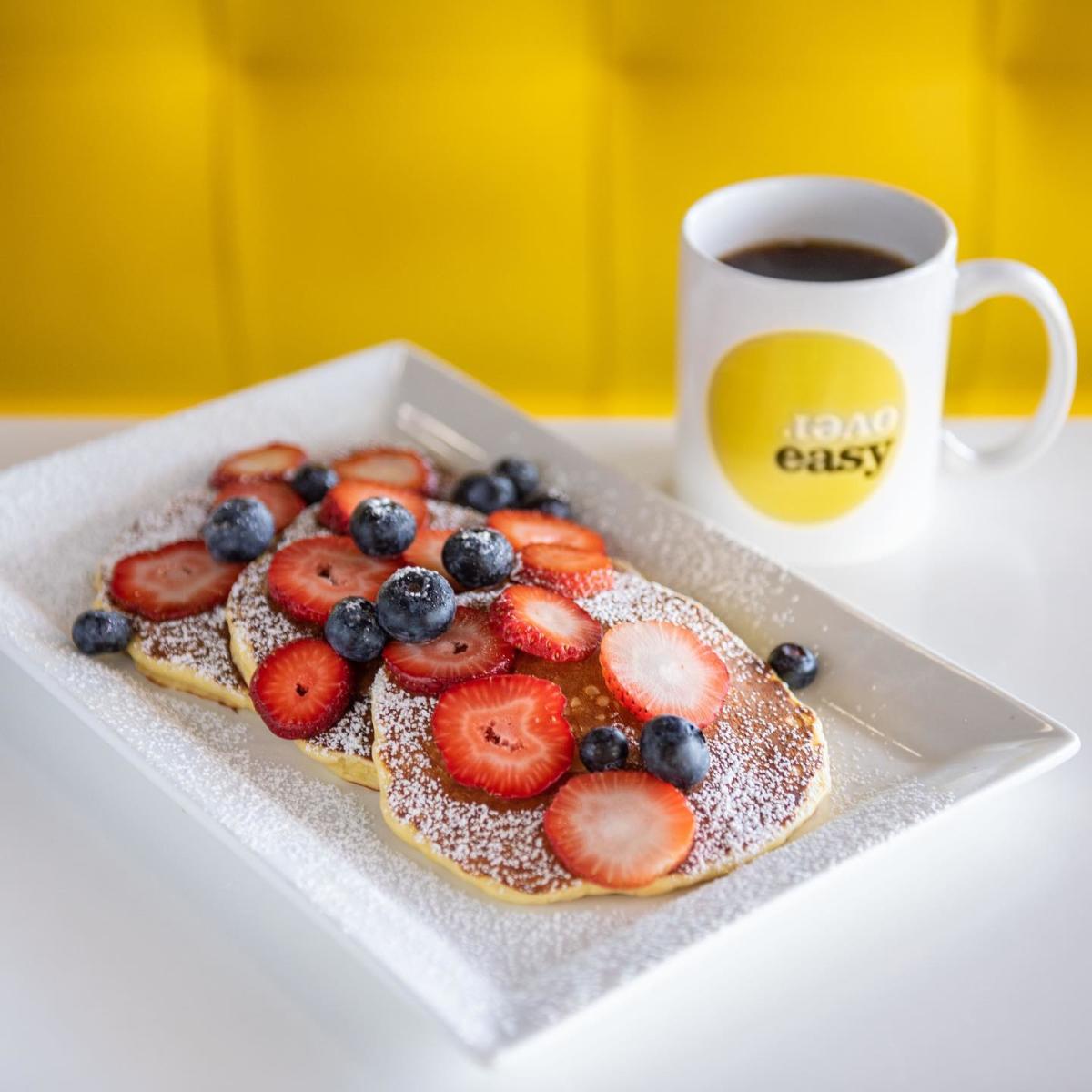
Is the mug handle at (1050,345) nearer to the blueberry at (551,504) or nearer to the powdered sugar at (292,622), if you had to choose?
the blueberry at (551,504)

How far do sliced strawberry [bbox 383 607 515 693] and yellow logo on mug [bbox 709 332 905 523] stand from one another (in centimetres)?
33

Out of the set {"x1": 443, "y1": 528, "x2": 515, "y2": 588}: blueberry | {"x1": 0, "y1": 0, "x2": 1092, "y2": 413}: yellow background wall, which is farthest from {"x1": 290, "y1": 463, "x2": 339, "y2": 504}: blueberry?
{"x1": 0, "y1": 0, "x2": 1092, "y2": 413}: yellow background wall

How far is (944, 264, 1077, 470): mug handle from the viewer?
133 cm

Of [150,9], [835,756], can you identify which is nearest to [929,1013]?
[835,756]

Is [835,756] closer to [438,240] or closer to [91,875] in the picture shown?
[91,875]

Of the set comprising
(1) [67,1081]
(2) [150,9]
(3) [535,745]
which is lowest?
(1) [67,1081]

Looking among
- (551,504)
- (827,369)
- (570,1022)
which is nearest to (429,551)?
(551,504)

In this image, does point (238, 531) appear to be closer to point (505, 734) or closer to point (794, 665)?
point (505, 734)

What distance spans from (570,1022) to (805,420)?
2.07 ft

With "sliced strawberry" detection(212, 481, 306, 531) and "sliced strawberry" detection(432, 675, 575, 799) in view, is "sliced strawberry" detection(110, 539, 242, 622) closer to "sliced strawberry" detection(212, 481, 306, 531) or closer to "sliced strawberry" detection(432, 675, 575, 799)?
"sliced strawberry" detection(212, 481, 306, 531)

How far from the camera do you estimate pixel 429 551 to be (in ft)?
4.12

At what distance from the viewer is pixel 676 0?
6.02 feet

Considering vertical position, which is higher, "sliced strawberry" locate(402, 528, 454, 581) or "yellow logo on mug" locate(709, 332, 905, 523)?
"yellow logo on mug" locate(709, 332, 905, 523)

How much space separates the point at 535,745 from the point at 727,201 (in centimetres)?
60
